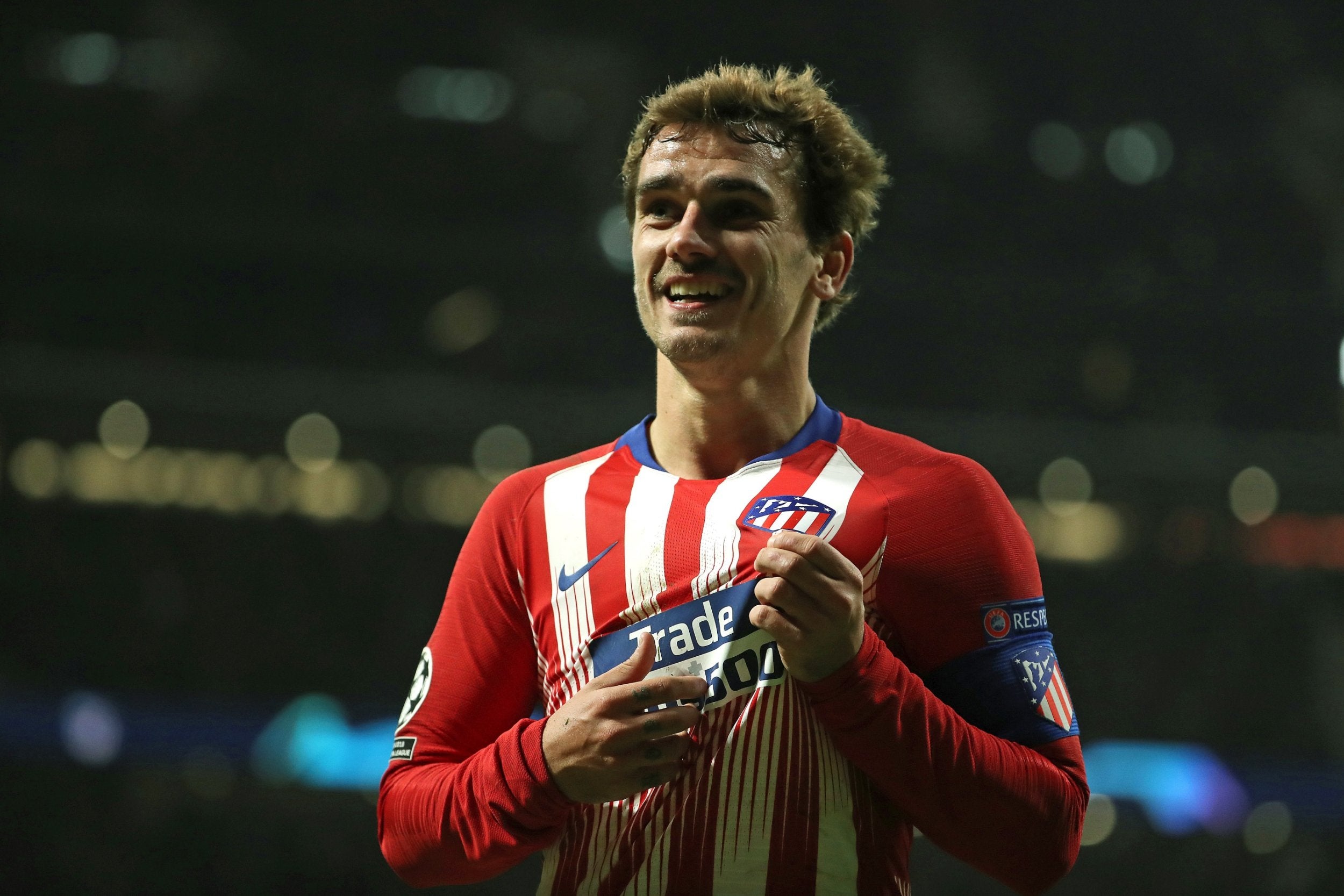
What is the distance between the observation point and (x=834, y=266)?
131cm

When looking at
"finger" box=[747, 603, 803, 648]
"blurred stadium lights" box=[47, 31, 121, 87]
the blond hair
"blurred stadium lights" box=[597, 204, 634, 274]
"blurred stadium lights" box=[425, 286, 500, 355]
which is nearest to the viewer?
"finger" box=[747, 603, 803, 648]

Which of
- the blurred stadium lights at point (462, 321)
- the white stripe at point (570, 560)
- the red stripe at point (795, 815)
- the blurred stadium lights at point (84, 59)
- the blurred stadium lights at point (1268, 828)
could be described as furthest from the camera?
the blurred stadium lights at point (462, 321)

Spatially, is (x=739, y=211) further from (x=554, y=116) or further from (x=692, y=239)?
(x=554, y=116)

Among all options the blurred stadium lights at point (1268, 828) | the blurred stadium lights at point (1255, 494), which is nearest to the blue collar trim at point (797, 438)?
the blurred stadium lights at point (1268, 828)

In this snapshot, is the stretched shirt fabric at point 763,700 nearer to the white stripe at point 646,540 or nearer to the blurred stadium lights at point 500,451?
the white stripe at point 646,540

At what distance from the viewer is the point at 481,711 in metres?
1.17

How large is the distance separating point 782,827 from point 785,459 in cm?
37

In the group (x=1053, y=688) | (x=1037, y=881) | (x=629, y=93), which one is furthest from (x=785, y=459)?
(x=629, y=93)

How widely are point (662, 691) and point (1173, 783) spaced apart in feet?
16.1

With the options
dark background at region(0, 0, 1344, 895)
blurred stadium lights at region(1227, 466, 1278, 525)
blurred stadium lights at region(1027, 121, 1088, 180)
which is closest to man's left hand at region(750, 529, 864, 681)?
dark background at region(0, 0, 1344, 895)

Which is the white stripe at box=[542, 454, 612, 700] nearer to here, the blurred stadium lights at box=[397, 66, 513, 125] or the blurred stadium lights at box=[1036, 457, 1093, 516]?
the blurred stadium lights at box=[397, 66, 513, 125]

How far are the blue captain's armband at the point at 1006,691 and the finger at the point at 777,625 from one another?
0.22m

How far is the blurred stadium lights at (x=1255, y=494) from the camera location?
548cm

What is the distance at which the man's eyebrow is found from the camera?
1176mm
